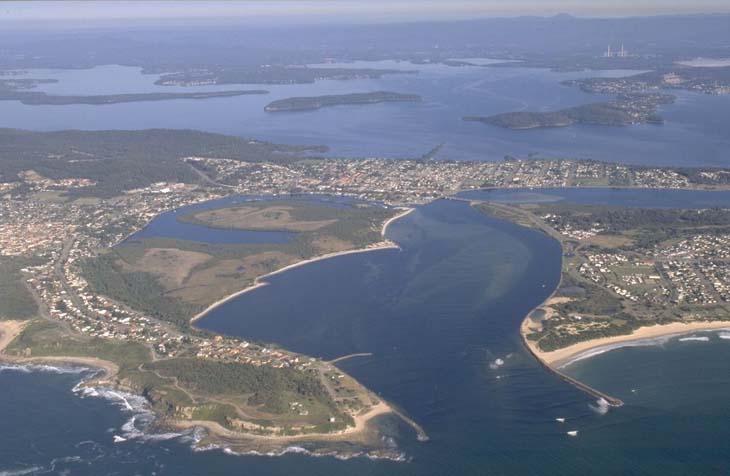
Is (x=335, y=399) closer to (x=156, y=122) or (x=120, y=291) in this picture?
(x=120, y=291)

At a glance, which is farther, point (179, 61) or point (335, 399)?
point (179, 61)

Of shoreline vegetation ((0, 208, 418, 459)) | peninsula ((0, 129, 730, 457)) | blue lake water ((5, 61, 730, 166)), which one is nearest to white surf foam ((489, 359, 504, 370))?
peninsula ((0, 129, 730, 457))

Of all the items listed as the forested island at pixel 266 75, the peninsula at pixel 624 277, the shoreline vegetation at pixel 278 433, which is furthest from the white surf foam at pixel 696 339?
the forested island at pixel 266 75

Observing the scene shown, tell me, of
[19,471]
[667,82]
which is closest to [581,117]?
[667,82]

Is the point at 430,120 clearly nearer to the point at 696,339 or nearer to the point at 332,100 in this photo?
the point at 332,100

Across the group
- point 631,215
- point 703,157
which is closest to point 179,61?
point 703,157

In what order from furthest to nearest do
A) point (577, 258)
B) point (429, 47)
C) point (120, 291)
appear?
point (429, 47), point (577, 258), point (120, 291)
